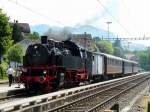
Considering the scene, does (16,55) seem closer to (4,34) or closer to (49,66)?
(4,34)

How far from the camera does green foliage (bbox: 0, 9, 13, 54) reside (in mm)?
57844

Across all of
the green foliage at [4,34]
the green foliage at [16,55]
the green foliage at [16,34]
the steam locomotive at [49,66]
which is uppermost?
the green foliage at [16,34]

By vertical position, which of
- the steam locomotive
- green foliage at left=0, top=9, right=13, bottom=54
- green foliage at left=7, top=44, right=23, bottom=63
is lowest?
the steam locomotive

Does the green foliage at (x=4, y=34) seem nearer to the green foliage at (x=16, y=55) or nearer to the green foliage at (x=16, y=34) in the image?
the green foliage at (x=16, y=55)

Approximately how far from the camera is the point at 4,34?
5906 centimetres

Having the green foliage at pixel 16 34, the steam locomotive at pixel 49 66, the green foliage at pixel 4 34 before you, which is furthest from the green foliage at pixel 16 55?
the green foliage at pixel 16 34

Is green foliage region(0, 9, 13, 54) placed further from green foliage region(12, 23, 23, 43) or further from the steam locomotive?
green foliage region(12, 23, 23, 43)

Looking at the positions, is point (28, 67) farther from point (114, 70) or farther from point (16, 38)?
point (16, 38)

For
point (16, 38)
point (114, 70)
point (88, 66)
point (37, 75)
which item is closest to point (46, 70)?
point (37, 75)

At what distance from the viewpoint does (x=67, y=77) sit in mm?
29016

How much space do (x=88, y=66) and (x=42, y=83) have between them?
35.1 feet

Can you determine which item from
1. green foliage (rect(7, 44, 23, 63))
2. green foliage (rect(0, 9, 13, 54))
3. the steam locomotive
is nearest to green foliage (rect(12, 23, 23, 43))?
green foliage (rect(7, 44, 23, 63))

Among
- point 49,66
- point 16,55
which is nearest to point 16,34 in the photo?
point 16,55

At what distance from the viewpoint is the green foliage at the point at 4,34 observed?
57.8 meters
